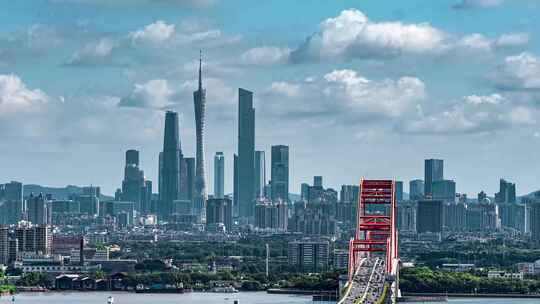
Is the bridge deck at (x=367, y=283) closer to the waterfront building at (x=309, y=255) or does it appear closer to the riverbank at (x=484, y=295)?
the riverbank at (x=484, y=295)

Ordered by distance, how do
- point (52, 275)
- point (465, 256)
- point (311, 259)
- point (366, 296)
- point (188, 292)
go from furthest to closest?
1. point (465, 256)
2. point (311, 259)
3. point (52, 275)
4. point (188, 292)
5. point (366, 296)

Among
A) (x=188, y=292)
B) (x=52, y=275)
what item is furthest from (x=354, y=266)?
(x=52, y=275)

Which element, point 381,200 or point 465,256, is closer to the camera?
point 381,200

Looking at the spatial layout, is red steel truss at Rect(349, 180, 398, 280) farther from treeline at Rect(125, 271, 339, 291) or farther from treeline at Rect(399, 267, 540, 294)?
treeline at Rect(125, 271, 339, 291)

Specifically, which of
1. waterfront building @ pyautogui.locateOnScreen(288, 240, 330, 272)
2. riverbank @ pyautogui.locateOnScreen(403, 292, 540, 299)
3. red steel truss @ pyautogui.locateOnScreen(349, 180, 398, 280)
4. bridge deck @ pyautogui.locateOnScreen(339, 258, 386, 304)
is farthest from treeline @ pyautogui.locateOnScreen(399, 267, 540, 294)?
waterfront building @ pyautogui.locateOnScreen(288, 240, 330, 272)

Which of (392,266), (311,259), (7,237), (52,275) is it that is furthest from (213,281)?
(392,266)

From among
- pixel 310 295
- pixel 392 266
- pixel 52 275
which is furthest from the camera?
pixel 52 275

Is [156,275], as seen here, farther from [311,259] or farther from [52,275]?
[311,259]
